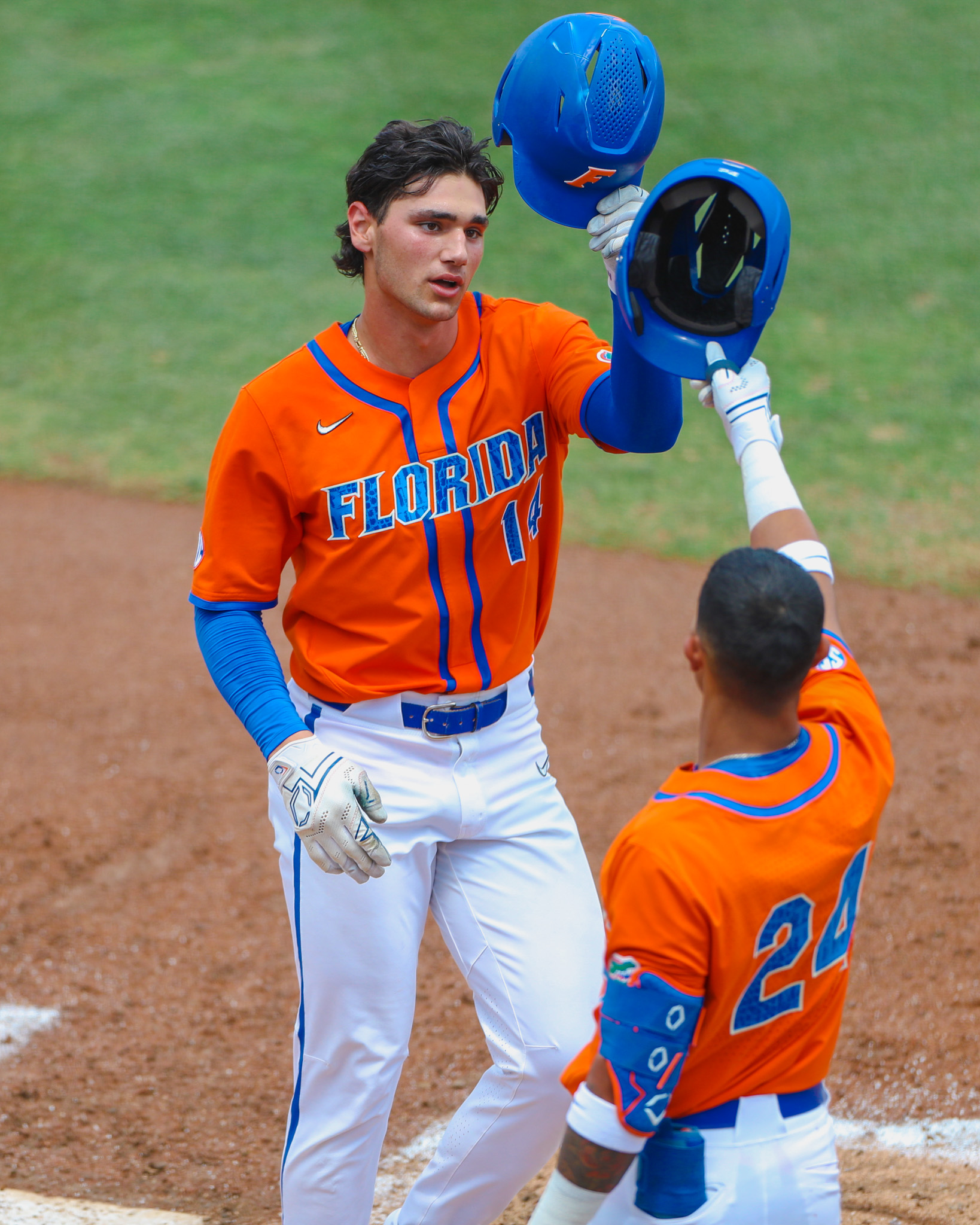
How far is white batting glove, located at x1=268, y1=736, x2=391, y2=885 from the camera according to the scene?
2.24m

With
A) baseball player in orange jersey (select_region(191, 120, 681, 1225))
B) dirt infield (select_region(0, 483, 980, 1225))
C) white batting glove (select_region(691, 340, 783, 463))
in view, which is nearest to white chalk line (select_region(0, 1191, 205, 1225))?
dirt infield (select_region(0, 483, 980, 1225))

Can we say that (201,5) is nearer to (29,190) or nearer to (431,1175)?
(29,190)

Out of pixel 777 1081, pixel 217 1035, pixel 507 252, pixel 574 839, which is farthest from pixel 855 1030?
pixel 507 252

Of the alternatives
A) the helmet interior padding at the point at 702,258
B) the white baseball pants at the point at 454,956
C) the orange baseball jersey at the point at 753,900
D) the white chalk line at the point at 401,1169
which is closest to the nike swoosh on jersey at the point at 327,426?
the white baseball pants at the point at 454,956

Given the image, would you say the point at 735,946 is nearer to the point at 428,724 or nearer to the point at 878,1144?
the point at 428,724

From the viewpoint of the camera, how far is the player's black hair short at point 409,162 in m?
2.54

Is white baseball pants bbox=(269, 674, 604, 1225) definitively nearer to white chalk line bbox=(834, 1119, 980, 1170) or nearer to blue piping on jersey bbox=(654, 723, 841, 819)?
blue piping on jersey bbox=(654, 723, 841, 819)

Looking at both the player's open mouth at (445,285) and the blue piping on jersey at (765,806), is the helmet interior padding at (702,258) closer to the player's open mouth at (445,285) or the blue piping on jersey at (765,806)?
the player's open mouth at (445,285)

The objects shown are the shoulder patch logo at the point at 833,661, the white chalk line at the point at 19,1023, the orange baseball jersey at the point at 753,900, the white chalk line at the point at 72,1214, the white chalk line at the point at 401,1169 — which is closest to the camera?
the orange baseball jersey at the point at 753,900

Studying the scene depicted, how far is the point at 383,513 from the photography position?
98.6 inches

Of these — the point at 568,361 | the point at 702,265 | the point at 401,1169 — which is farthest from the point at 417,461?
the point at 401,1169

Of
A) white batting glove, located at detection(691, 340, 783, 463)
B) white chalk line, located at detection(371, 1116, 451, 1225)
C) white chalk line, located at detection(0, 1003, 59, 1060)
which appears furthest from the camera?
white chalk line, located at detection(0, 1003, 59, 1060)

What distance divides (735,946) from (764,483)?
2.40 feet

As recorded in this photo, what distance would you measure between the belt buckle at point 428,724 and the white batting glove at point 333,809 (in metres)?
0.24
